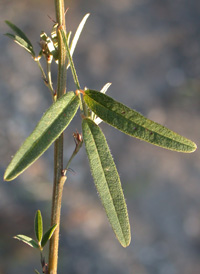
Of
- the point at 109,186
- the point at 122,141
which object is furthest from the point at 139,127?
the point at 122,141

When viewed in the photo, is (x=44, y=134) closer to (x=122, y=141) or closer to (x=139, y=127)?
(x=139, y=127)

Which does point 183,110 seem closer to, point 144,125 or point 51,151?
point 51,151

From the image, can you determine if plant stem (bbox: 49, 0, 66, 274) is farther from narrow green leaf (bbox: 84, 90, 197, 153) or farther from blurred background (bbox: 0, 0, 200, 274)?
blurred background (bbox: 0, 0, 200, 274)

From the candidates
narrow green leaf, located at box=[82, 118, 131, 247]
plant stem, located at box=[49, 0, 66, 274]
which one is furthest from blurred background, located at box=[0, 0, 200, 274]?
narrow green leaf, located at box=[82, 118, 131, 247]

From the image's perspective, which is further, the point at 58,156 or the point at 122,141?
Answer: the point at 122,141

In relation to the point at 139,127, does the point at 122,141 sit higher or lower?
higher
